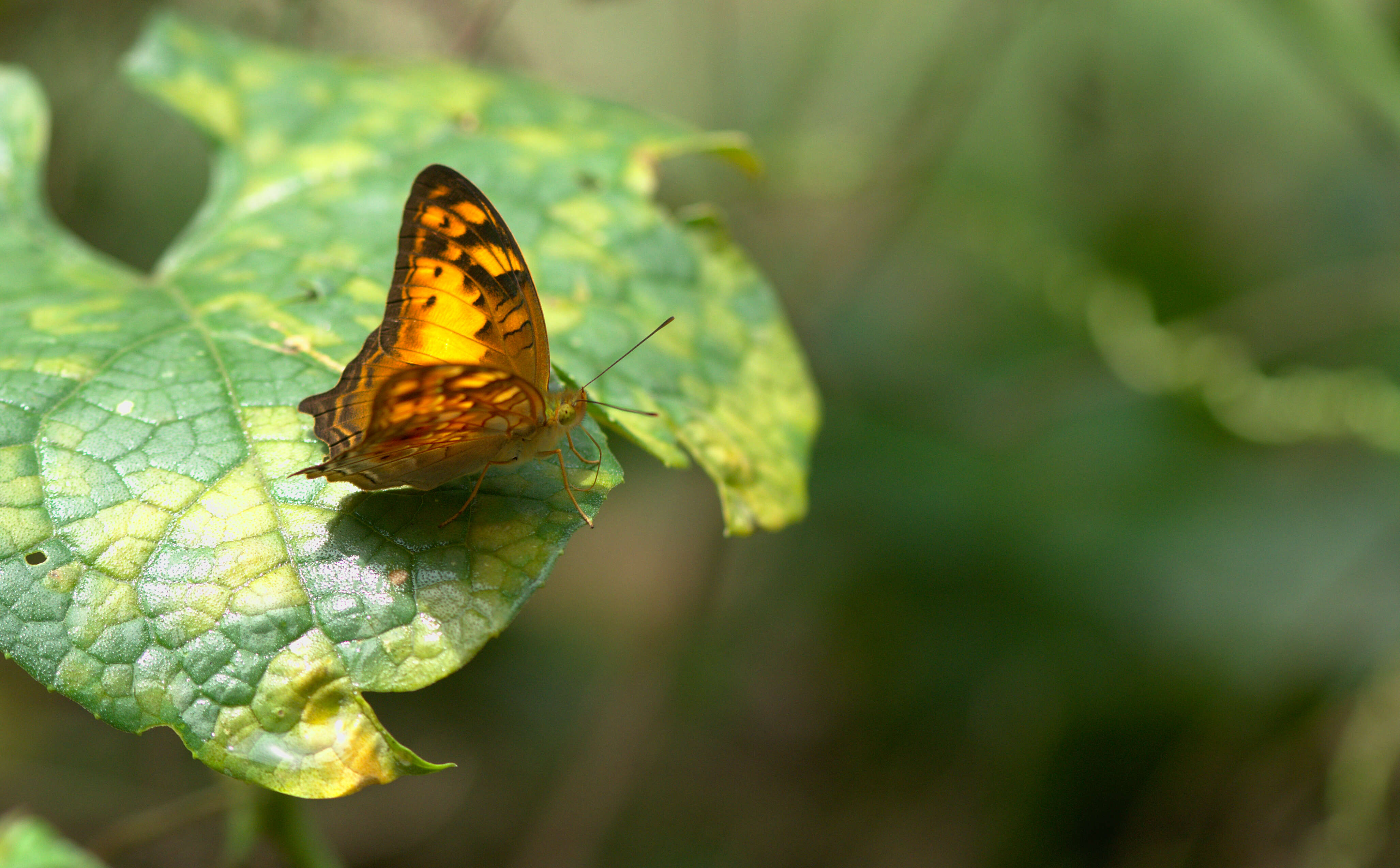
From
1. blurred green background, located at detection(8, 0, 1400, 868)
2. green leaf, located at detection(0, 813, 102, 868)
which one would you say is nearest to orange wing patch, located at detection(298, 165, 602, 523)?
green leaf, located at detection(0, 813, 102, 868)

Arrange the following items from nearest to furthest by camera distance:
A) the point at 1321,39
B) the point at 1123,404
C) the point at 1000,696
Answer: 1. the point at 1321,39
2. the point at 1000,696
3. the point at 1123,404

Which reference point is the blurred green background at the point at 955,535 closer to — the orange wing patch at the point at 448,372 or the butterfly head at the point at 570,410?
the orange wing patch at the point at 448,372

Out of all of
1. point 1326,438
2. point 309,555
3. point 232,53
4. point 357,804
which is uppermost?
point 1326,438

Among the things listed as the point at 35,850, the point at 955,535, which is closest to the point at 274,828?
the point at 35,850

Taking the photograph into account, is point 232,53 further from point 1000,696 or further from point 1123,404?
point 1123,404

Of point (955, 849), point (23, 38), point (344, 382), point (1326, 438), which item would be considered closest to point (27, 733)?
point (23, 38)

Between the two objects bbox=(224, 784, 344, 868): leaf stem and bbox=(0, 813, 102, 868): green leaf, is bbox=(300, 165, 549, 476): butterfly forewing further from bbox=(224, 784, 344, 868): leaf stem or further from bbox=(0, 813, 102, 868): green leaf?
bbox=(0, 813, 102, 868): green leaf

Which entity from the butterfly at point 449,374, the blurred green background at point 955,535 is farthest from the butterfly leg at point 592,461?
the blurred green background at point 955,535
